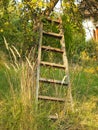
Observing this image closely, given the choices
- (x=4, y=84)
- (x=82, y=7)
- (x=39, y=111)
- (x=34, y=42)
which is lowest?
(x=4, y=84)

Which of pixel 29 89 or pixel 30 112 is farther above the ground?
pixel 29 89

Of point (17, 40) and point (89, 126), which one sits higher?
point (17, 40)

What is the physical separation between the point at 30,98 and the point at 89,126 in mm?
937

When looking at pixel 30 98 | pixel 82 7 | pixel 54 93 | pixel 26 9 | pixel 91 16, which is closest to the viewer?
pixel 30 98

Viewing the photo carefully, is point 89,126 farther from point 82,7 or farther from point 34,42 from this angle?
point 82,7

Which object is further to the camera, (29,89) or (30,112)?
(29,89)

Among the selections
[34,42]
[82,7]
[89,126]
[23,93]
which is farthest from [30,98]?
[82,7]

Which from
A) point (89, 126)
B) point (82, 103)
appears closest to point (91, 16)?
point (82, 103)

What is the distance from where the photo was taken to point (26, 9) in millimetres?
6098

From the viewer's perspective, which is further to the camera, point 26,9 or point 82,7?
point 82,7

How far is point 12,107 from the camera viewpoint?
5207 mm

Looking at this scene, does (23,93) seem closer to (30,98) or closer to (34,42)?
(30,98)

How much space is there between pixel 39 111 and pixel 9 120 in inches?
18.1

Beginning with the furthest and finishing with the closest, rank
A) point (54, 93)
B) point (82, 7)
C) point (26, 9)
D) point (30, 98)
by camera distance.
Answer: point (82, 7)
point (54, 93)
point (26, 9)
point (30, 98)
